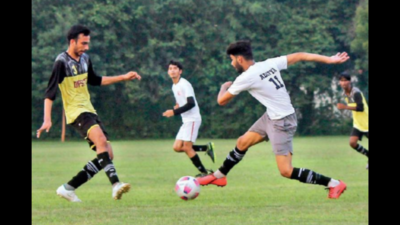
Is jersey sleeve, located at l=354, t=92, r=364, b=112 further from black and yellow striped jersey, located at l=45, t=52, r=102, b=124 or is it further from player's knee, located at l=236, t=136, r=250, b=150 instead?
black and yellow striped jersey, located at l=45, t=52, r=102, b=124

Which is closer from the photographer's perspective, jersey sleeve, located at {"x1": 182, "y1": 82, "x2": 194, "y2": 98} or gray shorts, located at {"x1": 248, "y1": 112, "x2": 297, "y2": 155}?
gray shorts, located at {"x1": 248, "y1": 112, "x2": 297, "y2": 155}

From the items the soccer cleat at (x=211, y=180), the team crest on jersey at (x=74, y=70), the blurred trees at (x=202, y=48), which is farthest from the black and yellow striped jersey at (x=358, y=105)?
the blurred trees at (x=202, y=48)

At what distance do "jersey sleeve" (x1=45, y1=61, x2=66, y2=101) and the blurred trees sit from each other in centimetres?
2582

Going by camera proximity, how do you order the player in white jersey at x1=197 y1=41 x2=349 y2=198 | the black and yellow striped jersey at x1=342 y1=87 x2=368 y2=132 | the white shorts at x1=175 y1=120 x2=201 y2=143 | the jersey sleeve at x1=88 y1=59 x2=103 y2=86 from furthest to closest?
1. the black and yellow striped jersey at x1=342 y1=87 x2=368 y2=132
2. the white shorts at x1=175 y1=120 x2=201 y2=143
3. the jersey sleeve at x1=88 y1=59 x2=103 y2=86
4. the player in white jersey at x1=197 y1=41 x2=349 y2=198

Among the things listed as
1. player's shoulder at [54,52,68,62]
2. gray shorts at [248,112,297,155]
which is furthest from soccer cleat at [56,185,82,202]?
gray shorts at [248,112,297,155]

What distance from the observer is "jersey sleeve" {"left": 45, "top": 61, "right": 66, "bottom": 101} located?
29.2 feet

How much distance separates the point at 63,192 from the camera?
31.3 ft

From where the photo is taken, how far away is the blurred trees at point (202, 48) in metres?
35.9

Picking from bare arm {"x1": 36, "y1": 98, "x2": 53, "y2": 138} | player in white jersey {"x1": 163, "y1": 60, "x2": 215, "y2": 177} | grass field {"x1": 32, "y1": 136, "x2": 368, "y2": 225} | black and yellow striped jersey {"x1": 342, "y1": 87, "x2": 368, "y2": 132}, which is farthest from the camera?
black and yellow striped jersey {"x1": 342, "y1": 87, "x2": 368, "y2": 132}

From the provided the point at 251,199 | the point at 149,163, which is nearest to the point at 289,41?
the point at 149,163

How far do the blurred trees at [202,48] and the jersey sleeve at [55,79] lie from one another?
84.7 feet

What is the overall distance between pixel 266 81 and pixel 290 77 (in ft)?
95.7
